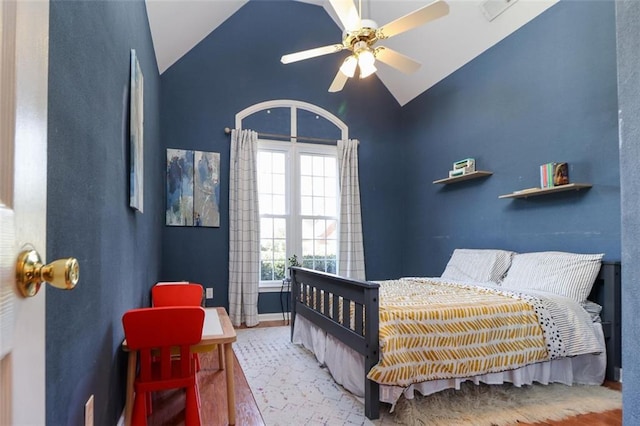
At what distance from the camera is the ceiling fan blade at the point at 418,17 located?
2236mm

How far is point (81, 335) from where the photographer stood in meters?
1.22

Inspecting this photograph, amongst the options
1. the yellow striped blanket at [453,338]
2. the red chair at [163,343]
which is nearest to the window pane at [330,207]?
the yellow striped blanket at [453,338]

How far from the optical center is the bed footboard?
81.4 inches

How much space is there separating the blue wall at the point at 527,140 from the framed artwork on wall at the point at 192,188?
276 cm

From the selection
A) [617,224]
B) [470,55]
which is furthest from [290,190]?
[617,224]

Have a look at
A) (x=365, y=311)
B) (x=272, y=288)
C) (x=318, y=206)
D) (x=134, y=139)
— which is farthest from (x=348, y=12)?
(x=272, y=288)

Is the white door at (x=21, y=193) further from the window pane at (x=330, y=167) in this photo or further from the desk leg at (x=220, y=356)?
the window pane at (x=330, y=167)

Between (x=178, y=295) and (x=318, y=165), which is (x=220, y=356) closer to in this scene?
(x=178, y=295)

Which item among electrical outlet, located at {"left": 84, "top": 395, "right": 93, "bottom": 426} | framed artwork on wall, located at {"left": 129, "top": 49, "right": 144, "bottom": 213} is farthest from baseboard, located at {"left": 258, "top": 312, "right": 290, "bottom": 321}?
electrical outlet, located at {"left": 84, "top": 395, "right": 93, "bottom": 426}

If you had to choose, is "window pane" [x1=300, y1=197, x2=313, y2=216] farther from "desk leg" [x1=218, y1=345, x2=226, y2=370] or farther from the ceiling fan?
"desk leg" [x1=218, y1=345, x2=226, y2=370]

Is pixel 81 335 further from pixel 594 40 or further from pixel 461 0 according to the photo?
pixel 461 0

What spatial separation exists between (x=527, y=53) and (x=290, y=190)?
3.03 meters

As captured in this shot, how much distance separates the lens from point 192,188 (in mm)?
4438

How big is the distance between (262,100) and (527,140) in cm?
314
